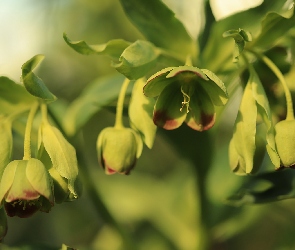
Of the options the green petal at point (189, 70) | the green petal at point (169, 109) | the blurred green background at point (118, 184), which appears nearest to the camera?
the green petal at point (189, 70)

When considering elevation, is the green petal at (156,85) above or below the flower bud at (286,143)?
above

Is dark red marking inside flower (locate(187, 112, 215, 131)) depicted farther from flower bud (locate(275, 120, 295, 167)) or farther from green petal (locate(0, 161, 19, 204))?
green petal (locate(0, 161, 19, 204))

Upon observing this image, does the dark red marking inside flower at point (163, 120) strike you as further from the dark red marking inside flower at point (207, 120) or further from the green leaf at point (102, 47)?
the green leaf at point (102, 47)

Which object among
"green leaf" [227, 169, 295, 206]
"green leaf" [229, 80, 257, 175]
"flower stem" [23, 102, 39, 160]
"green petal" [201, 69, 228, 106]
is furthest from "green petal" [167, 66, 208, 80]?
"green leaf" [227, 169, 295, 206]

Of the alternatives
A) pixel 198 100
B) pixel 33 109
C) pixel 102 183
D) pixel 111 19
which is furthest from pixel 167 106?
pixel 111 19

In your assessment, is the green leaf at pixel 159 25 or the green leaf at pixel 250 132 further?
the green leaf at pixel 159 25

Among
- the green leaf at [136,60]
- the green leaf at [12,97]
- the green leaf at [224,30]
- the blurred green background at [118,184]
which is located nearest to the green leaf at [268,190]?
the blurred green background at [118,184]

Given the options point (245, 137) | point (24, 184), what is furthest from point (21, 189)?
point (245, 137)
